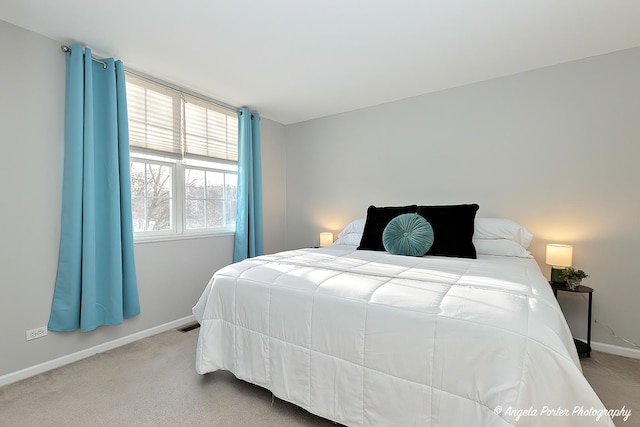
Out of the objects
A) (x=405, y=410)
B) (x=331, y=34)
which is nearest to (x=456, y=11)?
(x=331, y=34)

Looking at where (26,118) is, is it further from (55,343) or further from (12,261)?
(55,343)

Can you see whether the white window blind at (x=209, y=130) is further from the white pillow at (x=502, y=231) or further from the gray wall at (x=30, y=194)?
the white pillow at (x=502, y=231)

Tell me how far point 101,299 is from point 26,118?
54.4 inches

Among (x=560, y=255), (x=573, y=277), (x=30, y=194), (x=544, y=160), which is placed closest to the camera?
(x=30, y=194)

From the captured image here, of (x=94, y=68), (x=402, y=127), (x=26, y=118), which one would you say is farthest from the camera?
(x=402, y=127)

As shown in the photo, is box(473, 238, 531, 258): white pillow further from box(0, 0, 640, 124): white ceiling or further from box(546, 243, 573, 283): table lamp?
box(0, 0, 640, 124): white ceiling

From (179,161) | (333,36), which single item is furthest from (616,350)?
(179,161)

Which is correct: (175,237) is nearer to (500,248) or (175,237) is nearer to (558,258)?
(500,248)

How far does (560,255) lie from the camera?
2303 millimetres

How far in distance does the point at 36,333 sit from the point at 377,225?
274cm

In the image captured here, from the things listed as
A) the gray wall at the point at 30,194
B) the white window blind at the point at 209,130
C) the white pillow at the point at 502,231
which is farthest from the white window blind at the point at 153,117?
the white pillow at the point at 502,231

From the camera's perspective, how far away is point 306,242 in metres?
4.05

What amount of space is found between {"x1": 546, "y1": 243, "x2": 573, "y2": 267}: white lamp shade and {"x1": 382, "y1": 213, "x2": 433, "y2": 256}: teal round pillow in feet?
3.14

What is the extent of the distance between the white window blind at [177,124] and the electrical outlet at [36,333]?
1.50 metres
